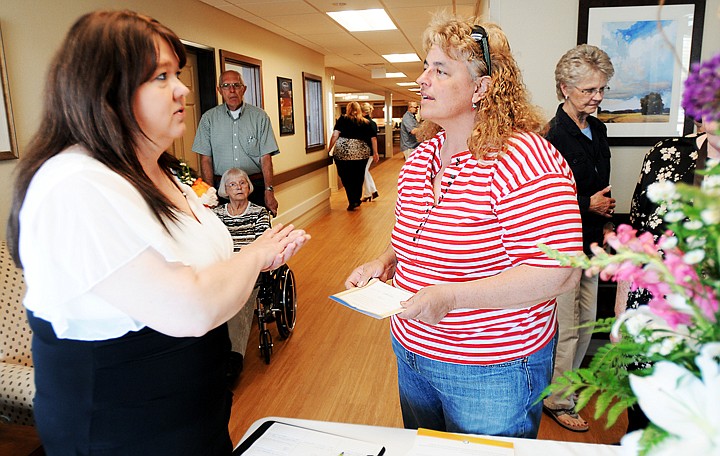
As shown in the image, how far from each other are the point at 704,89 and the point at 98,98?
917 mm

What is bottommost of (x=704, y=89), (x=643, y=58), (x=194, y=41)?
(x=704, y=89)

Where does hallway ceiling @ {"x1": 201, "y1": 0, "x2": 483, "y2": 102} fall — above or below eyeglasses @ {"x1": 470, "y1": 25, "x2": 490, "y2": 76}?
above

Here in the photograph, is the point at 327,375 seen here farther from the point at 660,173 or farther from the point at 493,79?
the point at 493,79

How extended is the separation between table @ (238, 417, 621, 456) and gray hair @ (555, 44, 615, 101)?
5.66 feet

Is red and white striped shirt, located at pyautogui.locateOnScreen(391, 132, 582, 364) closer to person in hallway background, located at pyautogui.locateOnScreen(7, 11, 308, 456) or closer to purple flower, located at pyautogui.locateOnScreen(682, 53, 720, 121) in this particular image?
person in hallway background, located at pyautogui.locateOnScreen(7, 11, 308, 456)

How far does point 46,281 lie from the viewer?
904mm

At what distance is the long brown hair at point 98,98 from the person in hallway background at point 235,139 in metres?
3.73

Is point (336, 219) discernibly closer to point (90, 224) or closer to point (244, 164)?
A: point (244, 164)

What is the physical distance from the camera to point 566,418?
106 inches

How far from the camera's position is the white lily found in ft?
1.62

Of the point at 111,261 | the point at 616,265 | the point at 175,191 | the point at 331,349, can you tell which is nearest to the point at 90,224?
the point at 111,261

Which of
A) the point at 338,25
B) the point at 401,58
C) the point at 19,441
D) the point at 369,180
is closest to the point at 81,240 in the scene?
the point at 19,441

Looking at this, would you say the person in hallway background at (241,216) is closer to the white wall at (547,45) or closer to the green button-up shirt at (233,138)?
the green button-up shirt at (233,138)

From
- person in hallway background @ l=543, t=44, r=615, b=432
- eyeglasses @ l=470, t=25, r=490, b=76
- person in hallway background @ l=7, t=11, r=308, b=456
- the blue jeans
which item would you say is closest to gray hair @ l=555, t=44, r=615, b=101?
person in hallway background @ l=543, t=44, r=615, b=432
